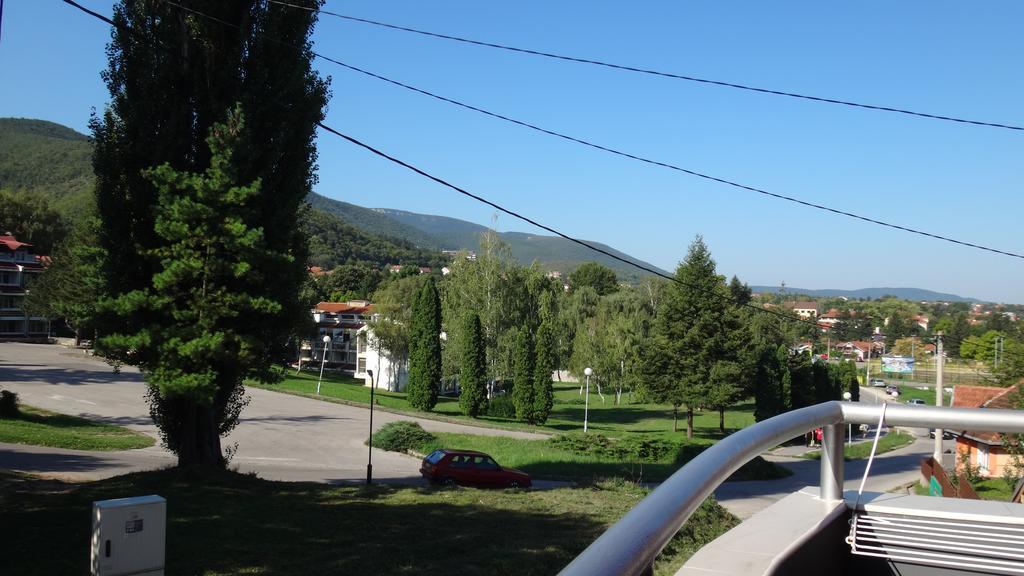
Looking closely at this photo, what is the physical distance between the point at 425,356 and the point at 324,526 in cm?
3385

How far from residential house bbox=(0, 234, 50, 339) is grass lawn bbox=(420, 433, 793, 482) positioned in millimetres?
53844

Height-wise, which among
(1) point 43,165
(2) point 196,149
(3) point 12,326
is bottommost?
(3) point 12,326

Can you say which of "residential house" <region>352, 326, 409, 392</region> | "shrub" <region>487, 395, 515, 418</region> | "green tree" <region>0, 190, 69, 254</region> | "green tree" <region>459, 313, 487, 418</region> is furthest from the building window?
"shrub" <region>487, 395, 515, 418</region>

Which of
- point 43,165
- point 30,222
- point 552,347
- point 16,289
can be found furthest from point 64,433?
point 43,165

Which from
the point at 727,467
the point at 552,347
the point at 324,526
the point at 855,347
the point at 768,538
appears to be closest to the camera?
the point at 727,467

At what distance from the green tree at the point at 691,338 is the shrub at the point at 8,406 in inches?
1246

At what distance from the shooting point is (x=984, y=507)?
120 inches

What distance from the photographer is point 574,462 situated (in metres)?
28.1

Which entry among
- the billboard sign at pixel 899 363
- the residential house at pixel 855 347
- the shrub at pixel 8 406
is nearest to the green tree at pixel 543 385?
the billboard sign at pixel 899 363

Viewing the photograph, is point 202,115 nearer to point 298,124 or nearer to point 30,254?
point 298,124

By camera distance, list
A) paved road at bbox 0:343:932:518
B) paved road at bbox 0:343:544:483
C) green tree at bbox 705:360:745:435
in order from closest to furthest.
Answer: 1. paved road at bbox 0:343:932:518
2. paved road at bbox 0:343:544:483
3. green tree at bbox 705:360:745:435

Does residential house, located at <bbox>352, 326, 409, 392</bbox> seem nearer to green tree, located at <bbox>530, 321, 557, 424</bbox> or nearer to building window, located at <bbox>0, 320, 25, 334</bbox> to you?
green tree, located at <bbox>530, 321, 557, 424</bbox>

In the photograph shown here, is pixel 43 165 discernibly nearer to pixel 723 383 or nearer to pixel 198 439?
pixel 723 383

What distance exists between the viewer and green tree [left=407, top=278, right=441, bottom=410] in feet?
148
